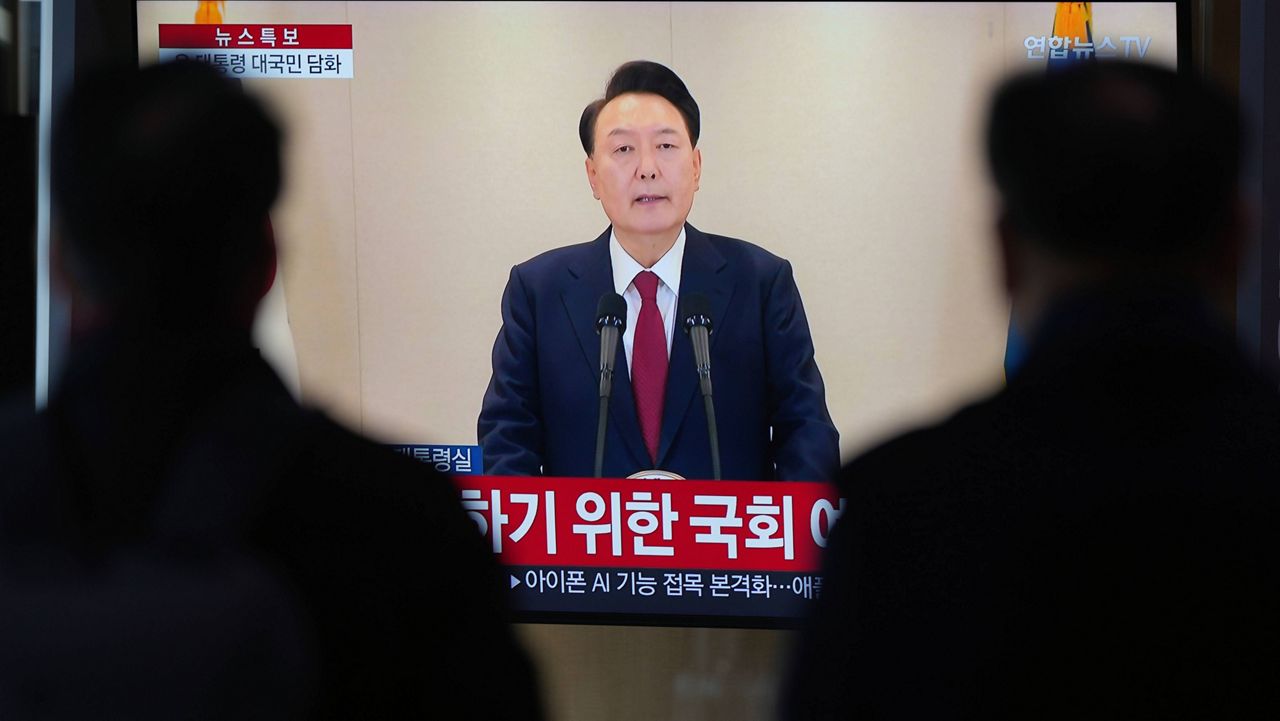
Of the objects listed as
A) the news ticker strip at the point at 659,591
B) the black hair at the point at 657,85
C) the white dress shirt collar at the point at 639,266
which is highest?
the black hair at the point at 657,85

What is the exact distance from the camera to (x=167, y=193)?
1.31 metres

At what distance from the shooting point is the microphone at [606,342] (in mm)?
2627

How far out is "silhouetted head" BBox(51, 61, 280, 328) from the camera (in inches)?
51.4

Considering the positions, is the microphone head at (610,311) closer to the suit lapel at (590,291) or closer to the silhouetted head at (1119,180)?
the suit lapel at (590,291)

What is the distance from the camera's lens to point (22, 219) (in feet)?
9.82

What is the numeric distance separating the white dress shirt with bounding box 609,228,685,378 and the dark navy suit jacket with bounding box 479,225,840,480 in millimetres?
15

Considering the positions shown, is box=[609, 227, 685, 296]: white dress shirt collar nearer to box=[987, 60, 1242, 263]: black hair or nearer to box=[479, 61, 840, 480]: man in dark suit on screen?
box=[479, 61, 840, 480]: man in dark suit on screen

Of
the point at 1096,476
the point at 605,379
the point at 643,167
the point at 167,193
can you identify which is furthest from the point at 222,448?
the point at 643,167

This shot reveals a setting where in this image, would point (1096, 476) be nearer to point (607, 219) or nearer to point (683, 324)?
point (683, 324)

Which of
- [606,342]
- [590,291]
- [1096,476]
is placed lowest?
[1096,476]

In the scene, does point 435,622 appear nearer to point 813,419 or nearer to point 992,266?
point 992,266
